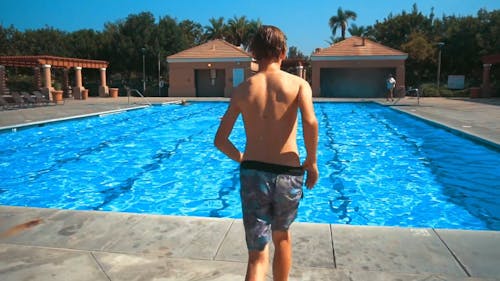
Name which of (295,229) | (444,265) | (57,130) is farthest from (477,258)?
(57,130)

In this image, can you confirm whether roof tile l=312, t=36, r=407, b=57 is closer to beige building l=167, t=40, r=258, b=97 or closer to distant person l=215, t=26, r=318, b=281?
beige building l=167, t=40, r=258, b=97

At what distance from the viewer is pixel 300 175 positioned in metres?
2.32

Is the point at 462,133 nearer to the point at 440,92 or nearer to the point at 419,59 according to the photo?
the point at 440,92

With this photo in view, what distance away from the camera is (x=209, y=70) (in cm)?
3266

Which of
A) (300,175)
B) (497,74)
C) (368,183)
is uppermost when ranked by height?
(497,74)

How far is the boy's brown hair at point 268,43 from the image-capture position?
229 centimetres

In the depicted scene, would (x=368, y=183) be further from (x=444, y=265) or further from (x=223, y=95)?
(x=223, y=95)

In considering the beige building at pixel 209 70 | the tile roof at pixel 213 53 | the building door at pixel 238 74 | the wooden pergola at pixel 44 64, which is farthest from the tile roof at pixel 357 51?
the wooden pergola at pixel 44 64

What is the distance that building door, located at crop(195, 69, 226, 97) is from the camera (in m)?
32.6

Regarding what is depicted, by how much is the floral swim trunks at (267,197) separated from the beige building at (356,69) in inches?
1080

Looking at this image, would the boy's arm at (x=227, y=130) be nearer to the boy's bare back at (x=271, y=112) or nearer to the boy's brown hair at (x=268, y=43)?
the boy's bare back at (x=271, y=112)

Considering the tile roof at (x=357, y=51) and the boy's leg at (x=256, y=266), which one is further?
the tile roof at (x=357, y=51)

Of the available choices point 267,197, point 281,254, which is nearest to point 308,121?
point 267,197

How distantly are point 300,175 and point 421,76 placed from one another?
3685cm
